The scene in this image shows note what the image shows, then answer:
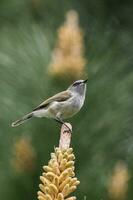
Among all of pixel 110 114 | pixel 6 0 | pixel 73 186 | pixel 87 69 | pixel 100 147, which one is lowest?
pixel 73 186

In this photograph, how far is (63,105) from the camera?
370 cm

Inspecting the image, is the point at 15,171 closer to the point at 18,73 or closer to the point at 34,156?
the point at 34,156

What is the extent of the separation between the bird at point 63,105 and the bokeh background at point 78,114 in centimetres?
8

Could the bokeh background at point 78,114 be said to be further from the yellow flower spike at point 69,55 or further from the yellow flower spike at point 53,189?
the yellow flower spike at point 53,189

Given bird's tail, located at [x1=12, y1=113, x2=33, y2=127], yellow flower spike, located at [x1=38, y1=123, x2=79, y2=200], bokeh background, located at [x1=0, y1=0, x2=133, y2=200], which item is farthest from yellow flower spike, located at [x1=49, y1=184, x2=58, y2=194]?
bird's tail, located at [x1=12, y1=113, x2=33, y2=127]

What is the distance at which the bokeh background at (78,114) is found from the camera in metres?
2.37

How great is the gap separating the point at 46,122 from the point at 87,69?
0.30m

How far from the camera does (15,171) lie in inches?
95.3

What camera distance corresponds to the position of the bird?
9.30 feet

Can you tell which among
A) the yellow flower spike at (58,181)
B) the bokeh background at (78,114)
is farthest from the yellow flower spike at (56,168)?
the bokeh background at (78,114)

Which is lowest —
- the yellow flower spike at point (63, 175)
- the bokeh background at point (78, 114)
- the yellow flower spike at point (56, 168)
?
the yellow flower spike at point (63, 175)

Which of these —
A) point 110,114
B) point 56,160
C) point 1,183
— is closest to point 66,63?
point 110,114

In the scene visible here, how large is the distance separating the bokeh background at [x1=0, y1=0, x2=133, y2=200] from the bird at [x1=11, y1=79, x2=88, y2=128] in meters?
0.08

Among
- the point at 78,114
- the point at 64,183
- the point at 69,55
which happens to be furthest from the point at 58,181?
the point at 78,114
